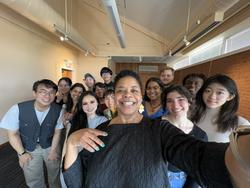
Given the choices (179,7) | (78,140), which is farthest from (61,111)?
(179,7)

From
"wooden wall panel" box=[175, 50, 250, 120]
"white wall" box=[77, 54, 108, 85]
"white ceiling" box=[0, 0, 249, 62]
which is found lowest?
"wooden wall panel" box=[175, 50, 250, 120]

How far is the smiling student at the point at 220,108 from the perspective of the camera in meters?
1.47

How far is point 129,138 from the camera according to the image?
0.78m

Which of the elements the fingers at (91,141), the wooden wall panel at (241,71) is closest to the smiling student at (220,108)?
the fingers at (91,141)

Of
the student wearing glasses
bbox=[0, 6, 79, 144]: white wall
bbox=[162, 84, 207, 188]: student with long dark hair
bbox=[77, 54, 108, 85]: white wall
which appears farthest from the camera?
bbox=[77, 54, 108, 85]: white wall

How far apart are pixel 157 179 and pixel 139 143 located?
0.16m

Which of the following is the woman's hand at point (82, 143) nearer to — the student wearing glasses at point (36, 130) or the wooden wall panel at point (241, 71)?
the student wearing glasses at point (36, 130)

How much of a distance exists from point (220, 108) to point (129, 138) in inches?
46.1

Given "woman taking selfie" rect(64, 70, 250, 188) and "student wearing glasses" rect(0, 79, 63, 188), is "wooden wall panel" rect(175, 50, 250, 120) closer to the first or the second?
"woman taking selfie" rect(64, 70, 250, 188)

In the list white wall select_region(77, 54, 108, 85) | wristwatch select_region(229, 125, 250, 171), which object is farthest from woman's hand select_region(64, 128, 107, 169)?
white wall select_region(77, 54, 108, 85)

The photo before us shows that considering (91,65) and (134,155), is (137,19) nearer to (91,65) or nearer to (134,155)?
(91,65)

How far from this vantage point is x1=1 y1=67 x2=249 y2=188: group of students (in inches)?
26.3

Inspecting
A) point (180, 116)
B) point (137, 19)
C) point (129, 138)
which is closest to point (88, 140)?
point (129, 138)

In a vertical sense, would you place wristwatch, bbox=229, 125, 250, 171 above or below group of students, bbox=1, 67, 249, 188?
above
